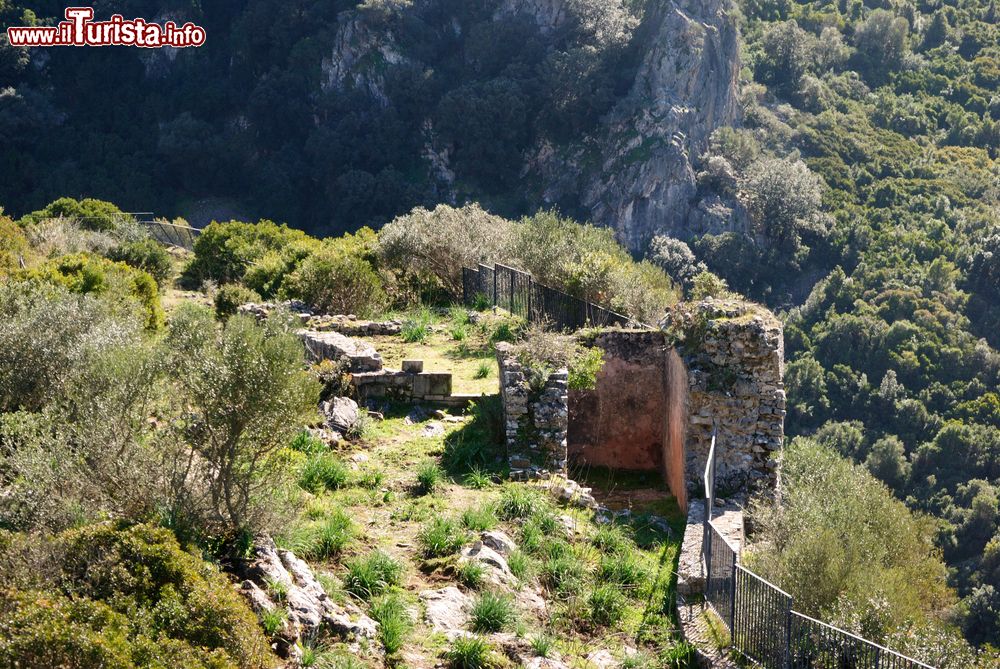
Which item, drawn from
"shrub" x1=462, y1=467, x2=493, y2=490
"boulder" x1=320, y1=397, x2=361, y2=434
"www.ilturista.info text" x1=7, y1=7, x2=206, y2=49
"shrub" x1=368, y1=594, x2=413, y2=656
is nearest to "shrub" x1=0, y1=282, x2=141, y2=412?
"boulder" x1=320, y1=397, x2=361, y2=434

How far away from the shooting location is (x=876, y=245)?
52.5 m

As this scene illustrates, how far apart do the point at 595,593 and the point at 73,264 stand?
12.0m

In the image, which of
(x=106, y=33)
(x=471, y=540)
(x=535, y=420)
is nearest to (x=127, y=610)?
(x=471, y=540)

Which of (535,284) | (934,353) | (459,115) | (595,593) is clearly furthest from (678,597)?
(459,115)

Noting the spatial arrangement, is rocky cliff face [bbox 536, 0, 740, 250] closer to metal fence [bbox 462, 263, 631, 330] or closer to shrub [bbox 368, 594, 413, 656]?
metal fence [bbox 462, 263, 631, 330]

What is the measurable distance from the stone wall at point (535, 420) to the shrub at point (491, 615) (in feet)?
10.8

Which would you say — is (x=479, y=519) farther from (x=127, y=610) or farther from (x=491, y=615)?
(x=127, y=610)

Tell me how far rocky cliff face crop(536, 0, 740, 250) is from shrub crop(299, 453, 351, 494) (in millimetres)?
53311

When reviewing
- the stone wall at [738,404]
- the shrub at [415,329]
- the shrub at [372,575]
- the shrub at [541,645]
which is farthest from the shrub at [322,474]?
the shrub at [415,329]

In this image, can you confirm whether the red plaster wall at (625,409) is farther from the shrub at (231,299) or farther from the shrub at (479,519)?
the shrub at (231,299)

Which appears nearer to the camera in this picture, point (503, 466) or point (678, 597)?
point (678, 597)

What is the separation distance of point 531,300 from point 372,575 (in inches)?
364

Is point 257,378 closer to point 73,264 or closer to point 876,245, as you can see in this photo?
point 73,264

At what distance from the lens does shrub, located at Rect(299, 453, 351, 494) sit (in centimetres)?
891
